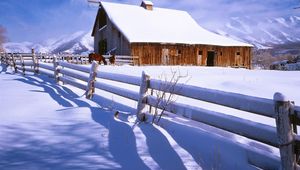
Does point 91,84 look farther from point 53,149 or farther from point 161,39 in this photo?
point 161,39

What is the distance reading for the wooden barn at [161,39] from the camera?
3039 centimetres

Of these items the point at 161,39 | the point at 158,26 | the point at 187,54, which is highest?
the point at 158,26

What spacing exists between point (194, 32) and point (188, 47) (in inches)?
159

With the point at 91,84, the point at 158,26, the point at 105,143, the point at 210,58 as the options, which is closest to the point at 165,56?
the point at 158,26

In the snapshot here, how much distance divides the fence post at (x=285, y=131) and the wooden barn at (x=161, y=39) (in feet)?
86.3

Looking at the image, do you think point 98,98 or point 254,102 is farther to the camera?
point 98,98

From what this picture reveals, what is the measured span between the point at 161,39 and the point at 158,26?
12.9 feet

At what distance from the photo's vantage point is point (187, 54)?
31672 mm

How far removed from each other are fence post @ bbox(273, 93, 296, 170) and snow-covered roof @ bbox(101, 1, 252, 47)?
26.2m

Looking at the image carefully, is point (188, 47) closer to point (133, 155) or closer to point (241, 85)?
point (241, 85)

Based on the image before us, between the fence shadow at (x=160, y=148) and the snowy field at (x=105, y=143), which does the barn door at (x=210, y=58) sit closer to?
the snowy field at (x=105, y=143)

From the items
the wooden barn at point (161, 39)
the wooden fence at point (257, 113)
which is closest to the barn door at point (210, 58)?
the wooden barn at point (161, 39)

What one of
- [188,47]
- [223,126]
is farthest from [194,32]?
[223,126]

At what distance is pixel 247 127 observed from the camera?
3.69 m
